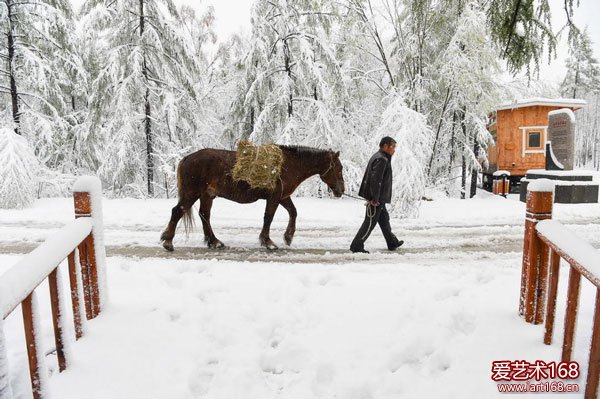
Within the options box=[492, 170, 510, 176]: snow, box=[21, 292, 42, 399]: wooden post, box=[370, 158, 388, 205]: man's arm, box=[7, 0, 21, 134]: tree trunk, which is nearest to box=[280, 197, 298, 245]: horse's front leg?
box=[370, 158, 388, 205]: man's arm

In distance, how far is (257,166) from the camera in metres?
6.37

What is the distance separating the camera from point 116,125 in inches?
548

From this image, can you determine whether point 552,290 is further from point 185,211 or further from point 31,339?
point 185,211

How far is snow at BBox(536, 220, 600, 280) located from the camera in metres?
2.28

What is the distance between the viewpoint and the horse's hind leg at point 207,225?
6746mm

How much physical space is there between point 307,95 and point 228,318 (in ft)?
35.9

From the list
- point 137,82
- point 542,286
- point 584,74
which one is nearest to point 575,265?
point 542,286

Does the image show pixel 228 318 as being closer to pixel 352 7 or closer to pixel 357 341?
pixel 357 341

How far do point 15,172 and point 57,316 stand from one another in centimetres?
1000

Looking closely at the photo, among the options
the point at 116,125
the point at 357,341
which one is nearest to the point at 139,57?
the point at 116,125

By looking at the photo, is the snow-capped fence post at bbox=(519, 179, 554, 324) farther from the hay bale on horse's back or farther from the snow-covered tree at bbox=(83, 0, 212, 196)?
the snow-covered tree at bbox=(83, 0, 212, 196)

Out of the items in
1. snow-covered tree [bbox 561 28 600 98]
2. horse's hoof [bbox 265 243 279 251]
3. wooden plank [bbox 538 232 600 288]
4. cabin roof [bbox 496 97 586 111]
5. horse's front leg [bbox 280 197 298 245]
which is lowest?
horse's hoof [bbox 265 243 279 251]

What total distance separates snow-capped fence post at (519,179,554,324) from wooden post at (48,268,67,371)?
370 centimetres

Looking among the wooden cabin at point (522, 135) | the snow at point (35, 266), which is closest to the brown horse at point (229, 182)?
the snow at point (35, 266)
